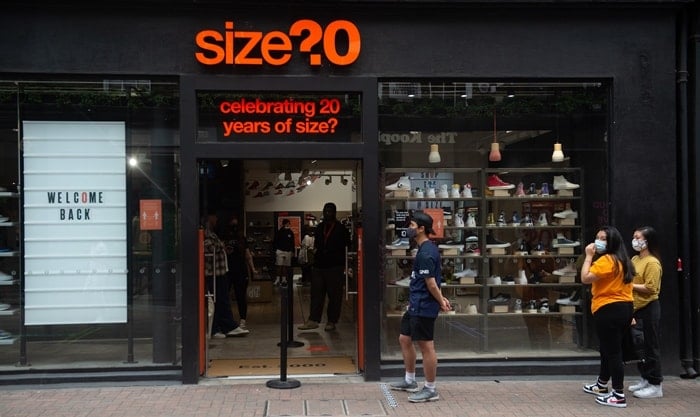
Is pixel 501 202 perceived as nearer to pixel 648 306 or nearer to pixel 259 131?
pixel 648 306

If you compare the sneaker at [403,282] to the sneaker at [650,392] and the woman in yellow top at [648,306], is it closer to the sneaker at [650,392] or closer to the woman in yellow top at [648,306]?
the woman in yellow top at [648,306]

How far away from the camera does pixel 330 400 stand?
21.5 feet

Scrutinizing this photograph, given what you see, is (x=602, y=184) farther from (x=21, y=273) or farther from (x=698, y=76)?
(x=21, y=273)

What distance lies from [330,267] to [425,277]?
13.4 feet

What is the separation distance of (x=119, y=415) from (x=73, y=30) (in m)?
4.21

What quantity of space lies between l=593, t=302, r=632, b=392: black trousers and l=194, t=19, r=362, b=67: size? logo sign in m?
3.85

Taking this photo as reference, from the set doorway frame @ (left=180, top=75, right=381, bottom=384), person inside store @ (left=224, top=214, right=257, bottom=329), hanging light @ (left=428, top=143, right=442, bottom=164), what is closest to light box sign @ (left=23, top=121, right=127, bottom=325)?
doorway frame @ (left=180, top=75, right=381, bottom=384)

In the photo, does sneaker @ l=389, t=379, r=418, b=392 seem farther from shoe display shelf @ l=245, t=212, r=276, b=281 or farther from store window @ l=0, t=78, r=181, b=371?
shoe display shelf @ l=245, t=212, r=276, b=281

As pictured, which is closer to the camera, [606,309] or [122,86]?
[606,309]

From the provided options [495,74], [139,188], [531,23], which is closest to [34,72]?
[139,188]

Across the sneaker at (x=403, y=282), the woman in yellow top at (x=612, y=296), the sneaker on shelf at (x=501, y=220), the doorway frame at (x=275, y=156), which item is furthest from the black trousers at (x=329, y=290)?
the woman in yellow top at (x=612, y=296)

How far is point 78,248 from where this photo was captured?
750 cm

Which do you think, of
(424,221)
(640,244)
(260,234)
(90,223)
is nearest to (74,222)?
(90,223)

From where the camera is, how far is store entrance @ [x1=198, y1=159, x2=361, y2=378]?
27.2 ft
